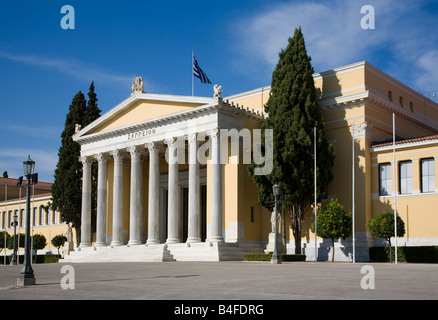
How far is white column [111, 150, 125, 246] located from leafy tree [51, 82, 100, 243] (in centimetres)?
700

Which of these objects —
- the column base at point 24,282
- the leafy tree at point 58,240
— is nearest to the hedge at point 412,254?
the column base at point 24,282

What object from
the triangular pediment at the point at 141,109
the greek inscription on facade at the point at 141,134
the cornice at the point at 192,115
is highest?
the triangular pediment at the point at 141,109

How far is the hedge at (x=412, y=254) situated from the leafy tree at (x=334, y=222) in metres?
2.49

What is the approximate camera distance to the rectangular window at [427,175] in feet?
126

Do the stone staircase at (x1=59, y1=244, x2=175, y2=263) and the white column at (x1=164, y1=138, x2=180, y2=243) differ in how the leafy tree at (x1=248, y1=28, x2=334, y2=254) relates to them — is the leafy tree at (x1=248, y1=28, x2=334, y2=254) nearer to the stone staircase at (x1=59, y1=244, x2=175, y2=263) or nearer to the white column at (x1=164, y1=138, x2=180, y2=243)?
the white column at (x1=164, y1=138, x2=180, y2=243)

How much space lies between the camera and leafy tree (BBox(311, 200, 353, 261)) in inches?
1478

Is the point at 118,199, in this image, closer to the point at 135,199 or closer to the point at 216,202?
the point at 135,199

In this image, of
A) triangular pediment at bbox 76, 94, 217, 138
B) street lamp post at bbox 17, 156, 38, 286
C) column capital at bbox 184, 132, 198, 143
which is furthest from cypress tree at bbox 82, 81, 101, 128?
street lamp post at bbox 17, 156, 38, 286

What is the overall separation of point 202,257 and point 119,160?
587 inches

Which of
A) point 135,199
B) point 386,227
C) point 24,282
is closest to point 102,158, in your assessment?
point 135,199

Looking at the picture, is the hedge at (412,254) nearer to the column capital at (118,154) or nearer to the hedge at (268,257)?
the hedge at (268,257)

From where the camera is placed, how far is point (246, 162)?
44.1 metres

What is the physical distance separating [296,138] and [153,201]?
45.2ft

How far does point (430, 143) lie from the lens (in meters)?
38.2
